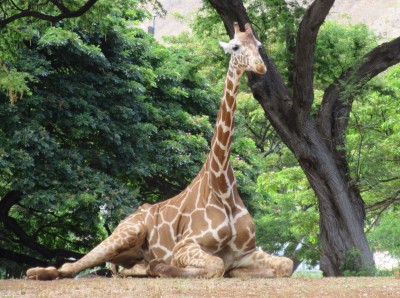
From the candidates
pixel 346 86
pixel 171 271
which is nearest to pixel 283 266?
pixel 171 271

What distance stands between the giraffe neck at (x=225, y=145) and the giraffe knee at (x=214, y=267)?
113 centimetres

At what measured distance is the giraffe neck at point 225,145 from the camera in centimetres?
1048

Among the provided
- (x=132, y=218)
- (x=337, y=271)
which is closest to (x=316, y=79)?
(x=337, y=271)

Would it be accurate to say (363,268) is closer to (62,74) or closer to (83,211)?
(83,211)

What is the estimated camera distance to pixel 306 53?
14.2 metres

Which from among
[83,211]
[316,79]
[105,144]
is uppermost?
[316,79]

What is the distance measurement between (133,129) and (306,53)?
7350mm

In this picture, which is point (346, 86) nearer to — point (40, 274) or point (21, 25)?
point (21, 25)

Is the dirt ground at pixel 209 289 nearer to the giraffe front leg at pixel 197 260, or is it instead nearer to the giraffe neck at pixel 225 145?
the giraffe front leg at pixel 197 260

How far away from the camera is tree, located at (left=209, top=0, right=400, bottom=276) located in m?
14.3

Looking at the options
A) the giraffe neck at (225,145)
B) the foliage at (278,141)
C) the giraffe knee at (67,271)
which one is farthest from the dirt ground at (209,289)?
the foliage at (278,141)

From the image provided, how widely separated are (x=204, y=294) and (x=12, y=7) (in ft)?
29.6

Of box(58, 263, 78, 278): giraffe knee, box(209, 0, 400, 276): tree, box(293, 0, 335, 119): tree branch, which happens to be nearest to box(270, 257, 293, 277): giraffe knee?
box(58, 263, 78, 278): giraffe knee

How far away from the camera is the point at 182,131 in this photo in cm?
2289
